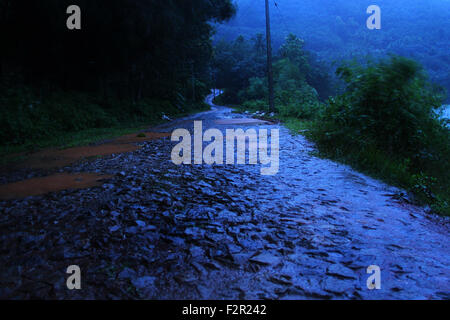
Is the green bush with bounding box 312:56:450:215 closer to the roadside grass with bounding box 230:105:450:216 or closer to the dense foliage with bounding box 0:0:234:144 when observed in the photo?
the roadside grass with bounding box 230:105:450:216

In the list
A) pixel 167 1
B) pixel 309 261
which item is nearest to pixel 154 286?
pixel 309 261

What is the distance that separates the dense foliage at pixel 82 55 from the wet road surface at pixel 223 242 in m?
8.23

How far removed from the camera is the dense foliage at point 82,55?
35.0ft

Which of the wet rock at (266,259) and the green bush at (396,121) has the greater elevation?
the green bush at (396,121)

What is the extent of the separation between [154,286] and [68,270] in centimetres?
66

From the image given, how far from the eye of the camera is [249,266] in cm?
211

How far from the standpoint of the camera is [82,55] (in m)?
14.8

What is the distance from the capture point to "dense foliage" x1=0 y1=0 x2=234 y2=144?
35.0 ft

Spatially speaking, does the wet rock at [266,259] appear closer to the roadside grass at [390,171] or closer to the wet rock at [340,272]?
the wet rock at [340,272]

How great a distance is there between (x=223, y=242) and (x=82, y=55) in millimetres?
15554

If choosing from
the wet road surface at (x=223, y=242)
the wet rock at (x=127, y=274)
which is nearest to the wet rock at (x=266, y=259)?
the wet road surface at (x=223, y=242)
